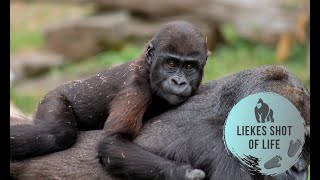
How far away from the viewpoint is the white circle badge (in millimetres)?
2988

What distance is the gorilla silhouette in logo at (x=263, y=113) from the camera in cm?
300

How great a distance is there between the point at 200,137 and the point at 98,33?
21.8 feet

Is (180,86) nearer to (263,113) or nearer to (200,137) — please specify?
(200,137)

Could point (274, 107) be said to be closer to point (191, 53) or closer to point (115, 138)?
point (191, 53)

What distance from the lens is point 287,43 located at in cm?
869

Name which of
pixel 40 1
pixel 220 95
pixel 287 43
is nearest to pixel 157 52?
pixel 220 95

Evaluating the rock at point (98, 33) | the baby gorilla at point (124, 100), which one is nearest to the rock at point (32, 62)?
the rock at point (98, 33)

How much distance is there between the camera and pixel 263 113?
3.00m

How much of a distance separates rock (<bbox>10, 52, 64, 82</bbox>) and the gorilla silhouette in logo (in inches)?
243

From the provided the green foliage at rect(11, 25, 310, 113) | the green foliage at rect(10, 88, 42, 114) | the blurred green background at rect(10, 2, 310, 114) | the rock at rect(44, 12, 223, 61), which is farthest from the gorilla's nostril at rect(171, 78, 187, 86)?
the rock at rect(44, 12, 223, 61)

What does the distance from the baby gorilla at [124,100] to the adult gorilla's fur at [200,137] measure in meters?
0.06

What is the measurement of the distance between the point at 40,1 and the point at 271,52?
3.80 meters

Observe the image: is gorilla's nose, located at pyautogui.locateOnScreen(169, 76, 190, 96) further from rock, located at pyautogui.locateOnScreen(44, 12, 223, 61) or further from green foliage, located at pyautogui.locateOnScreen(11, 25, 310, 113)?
rock, located at pyautogui.locateOnScreen(44, 12, 223, 61)

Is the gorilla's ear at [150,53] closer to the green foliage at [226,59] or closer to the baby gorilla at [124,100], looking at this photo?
the baby gorilla at [124,100]
